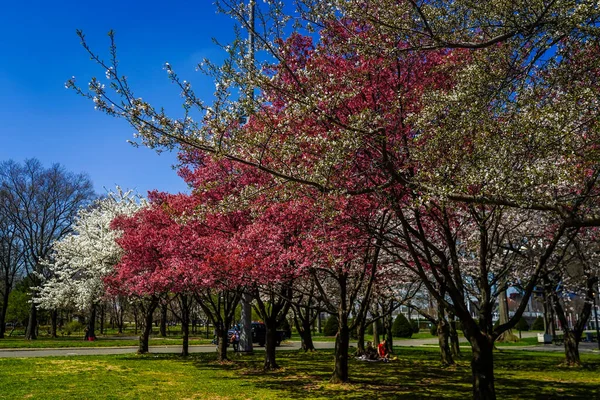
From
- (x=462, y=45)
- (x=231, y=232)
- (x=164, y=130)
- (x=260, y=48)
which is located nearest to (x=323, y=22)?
(x=260, y=48)

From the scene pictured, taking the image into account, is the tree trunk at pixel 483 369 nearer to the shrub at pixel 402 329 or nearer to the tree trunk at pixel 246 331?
the tree trunk at pixel 246 331

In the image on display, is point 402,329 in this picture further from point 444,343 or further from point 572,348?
point 572,348

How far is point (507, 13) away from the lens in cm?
664

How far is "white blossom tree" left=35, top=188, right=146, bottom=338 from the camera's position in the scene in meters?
27.0

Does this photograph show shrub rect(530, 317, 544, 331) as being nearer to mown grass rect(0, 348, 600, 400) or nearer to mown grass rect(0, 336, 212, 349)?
mown grass rect(0, 336, 212, 349)

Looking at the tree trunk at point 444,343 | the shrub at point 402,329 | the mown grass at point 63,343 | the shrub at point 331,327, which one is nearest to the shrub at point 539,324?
the shrub at point 402,329

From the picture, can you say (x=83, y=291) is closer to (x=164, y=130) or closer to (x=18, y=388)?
(x=18, y=388)

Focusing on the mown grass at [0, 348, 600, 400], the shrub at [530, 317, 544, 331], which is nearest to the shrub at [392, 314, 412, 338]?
the shrub at [530, 317, 544, 331]

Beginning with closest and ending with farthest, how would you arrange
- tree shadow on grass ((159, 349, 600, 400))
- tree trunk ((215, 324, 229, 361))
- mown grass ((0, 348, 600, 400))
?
mown grass ((0, 348, 600, 400)) < tree shadow on grass ((159, 349, 600, 400)) < tree trunk ((215, 324, 229, 361))

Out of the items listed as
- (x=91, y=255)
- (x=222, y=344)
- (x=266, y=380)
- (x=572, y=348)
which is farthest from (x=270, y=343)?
(x=91, y=255)

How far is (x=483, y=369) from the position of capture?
29.2 ft

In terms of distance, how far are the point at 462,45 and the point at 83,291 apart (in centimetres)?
2707

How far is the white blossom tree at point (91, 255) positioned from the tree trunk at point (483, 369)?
2047 centimetres

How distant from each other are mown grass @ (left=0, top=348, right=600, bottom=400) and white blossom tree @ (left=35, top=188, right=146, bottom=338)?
25.9ft
